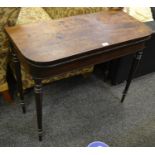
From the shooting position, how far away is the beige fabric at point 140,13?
1.72 meters

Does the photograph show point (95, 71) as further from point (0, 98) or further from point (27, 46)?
point (27, 46)

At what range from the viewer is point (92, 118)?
5.29ft

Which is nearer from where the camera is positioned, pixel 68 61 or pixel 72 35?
pixel 68 61

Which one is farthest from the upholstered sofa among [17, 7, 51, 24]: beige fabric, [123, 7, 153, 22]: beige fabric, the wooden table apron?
[123, 7, 153, 22]: beige fabric

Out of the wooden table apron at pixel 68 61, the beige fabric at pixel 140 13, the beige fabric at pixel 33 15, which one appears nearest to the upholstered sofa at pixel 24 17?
the beige fabric at pixel 33 15

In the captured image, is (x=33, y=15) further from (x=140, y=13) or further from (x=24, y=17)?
(x=140, y=13)

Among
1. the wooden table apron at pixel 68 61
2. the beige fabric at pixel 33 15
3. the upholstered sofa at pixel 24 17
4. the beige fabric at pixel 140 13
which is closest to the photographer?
the wooden table apron at pixel 68 61

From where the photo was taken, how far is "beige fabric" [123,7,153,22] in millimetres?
1717

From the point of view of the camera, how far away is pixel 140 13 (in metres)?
1.76

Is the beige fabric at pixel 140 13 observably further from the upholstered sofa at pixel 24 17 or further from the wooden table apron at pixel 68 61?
the wooden table apron at pixel 68 61

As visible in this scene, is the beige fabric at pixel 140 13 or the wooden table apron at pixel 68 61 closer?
the wooden table apron at pixel 68 61

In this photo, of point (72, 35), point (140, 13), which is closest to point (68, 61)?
point (72, 35)

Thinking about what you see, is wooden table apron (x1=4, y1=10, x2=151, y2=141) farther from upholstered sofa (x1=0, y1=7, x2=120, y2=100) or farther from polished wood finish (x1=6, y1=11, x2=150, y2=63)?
upholstered sofa (x1=0, y1=7, x2=120, y2=100)
